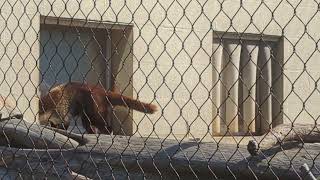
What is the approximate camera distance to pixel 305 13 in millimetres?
8867

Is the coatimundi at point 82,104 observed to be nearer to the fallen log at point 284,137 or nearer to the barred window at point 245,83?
the barred window at point 245,83

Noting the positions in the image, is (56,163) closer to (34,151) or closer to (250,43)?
(34,151)

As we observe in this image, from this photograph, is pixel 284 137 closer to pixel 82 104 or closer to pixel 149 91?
pixel 82 104

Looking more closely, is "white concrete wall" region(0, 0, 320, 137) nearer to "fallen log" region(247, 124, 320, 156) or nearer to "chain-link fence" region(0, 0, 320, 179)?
"chain-link fence" region(0, 0, 320, 179)

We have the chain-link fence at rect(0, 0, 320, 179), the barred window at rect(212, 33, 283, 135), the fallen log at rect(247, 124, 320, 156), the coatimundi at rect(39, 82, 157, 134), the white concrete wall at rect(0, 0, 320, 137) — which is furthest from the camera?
the barred window at rect(212, 33, 283, 135)

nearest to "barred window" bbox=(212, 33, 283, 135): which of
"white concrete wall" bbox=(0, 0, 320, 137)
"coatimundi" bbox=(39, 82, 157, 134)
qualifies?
"white concrete wall" bbox=(0, 0, 320, 137)

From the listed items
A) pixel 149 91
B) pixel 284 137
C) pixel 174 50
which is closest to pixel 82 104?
pixel 149 91

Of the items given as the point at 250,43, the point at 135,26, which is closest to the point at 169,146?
the point at 135,26

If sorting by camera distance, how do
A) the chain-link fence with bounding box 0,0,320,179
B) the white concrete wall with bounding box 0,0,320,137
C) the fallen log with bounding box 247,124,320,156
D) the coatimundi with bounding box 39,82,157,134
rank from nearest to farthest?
the fallen log with bounding box 247,124,320,156 < the chain-link fence with bounding box 0,0,320,179 < the coatimundi with bounding box 39,82,157,134 < the white concrete wall with bounding box 0,0,320,137

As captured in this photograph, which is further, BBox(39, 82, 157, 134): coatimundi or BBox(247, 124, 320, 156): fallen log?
BBox(39, 82, 157, 134): coatimundi

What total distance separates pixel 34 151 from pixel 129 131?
358 cm

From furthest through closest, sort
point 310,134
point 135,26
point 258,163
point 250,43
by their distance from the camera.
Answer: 1. point 250,43
2. point 135,26
3. point 310,134
4. point 258,163

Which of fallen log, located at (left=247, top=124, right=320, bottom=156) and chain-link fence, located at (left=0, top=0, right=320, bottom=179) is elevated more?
fallen log, located at (left=247, top=124, right=320, bottom=156)

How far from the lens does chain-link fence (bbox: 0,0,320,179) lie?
360 cm
